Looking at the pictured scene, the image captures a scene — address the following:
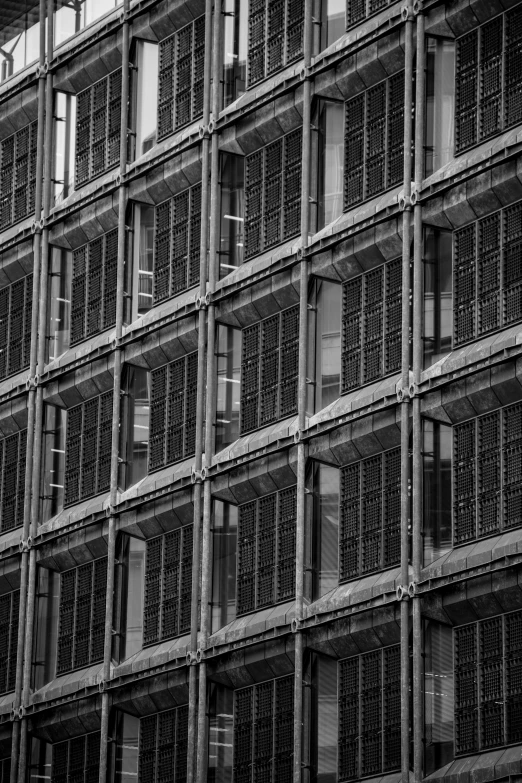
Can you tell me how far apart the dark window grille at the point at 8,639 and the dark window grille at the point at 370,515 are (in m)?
13.2

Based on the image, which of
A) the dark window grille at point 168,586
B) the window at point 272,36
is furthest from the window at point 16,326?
the window at point 272,36

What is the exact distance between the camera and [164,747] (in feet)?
191

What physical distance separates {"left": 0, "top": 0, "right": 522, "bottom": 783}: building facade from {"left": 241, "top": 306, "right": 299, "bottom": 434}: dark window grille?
8 cm

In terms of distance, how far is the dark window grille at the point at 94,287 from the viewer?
63.5 metres

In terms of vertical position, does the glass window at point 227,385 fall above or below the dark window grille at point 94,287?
below

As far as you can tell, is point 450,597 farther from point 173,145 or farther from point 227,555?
point 173,145

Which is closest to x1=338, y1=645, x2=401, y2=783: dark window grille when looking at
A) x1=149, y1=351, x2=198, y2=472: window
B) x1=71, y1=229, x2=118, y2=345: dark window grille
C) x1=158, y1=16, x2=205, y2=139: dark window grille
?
x1=149, y1=351, x2=198, y2=472: window

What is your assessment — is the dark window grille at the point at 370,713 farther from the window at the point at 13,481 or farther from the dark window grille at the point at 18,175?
the dark window grille at the point at 18,175

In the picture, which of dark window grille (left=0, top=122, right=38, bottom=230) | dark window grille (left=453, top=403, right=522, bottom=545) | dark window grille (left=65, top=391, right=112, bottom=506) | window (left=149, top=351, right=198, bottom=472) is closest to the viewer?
dark window grille (left=453, top=403, right=522, bottom=545)

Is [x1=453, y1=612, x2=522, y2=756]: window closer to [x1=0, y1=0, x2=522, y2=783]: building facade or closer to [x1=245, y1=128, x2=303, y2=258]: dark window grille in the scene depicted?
[x1=0, y1=0, x2=522, y2=783]: building facade

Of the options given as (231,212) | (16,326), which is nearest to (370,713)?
(231,212)

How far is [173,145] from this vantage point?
6212 cm

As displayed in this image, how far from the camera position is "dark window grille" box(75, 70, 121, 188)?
64.9 meters

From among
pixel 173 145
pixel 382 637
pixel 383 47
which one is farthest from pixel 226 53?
pixel 382 637
